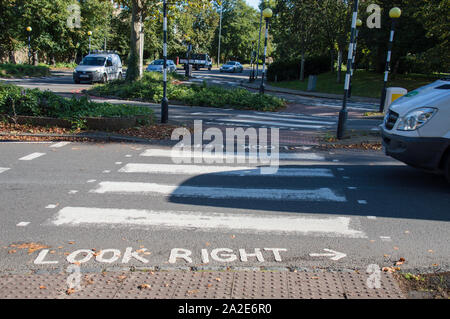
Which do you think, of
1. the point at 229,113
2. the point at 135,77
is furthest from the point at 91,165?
the point at 135,77

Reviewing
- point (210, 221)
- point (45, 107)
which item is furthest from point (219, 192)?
point (45, 107)

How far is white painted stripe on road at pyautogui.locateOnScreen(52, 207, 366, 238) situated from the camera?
5.66m

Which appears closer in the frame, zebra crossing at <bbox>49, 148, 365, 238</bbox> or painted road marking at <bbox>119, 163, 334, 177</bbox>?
zebra crossing at <bbox>49, 148, 365, 238</bbox>

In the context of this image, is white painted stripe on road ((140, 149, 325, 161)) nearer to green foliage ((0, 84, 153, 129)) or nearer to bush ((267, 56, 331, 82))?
green foliage ((0, 84, 153, 129))

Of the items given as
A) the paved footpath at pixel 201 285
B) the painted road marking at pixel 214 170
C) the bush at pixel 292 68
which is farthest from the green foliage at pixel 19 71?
the paved footpath at pixel 201 285

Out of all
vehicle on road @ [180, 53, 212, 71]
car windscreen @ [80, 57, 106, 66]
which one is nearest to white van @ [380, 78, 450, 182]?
car windscreen @ [80, 57, 106, 66]

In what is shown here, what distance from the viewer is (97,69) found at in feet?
92.4

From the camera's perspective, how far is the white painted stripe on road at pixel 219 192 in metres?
6.98

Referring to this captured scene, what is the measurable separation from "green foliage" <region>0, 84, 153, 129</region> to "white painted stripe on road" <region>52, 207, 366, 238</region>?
6.49 meters

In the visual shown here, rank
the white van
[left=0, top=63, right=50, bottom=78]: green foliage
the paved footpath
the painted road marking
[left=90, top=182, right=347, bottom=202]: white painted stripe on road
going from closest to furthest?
the paved footpath
[left=90, top=182, right=347, bottom=202]: white painted stripe on road
the white van
the painted road marking
[left=0, top=63, right=50, bottom=78]: green foliage

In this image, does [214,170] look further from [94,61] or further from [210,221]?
[94,61]

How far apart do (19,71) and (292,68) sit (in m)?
24.8

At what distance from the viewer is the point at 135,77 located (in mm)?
24406

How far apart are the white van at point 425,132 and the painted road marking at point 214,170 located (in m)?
1.48
